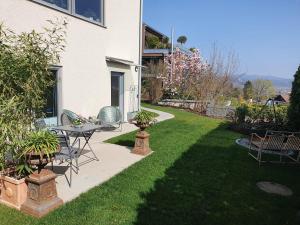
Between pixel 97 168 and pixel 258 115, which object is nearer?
pixel 97 168

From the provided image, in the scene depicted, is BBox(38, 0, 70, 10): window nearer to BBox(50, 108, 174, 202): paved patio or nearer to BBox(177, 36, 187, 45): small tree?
BBox(50, 108, 174, 202): paved patio

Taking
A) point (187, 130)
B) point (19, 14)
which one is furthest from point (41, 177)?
point (187, 130)

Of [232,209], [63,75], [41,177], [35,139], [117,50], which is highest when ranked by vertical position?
[117,50]

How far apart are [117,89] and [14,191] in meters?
8.48

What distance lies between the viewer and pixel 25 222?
12.8ft

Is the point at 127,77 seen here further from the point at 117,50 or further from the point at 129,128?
the point at 129,128

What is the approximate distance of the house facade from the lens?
25.5 ft

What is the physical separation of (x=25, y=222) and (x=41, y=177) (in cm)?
65

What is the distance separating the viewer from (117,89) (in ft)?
40.8

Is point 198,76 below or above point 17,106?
above

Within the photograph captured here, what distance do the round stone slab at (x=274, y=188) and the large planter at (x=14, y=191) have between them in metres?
4.49

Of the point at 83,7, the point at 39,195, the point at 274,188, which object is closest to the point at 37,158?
the point at 39,195

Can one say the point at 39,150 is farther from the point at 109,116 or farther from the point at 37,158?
the point at 109,116

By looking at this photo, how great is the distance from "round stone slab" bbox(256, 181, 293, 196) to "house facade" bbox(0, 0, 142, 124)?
6277mm
